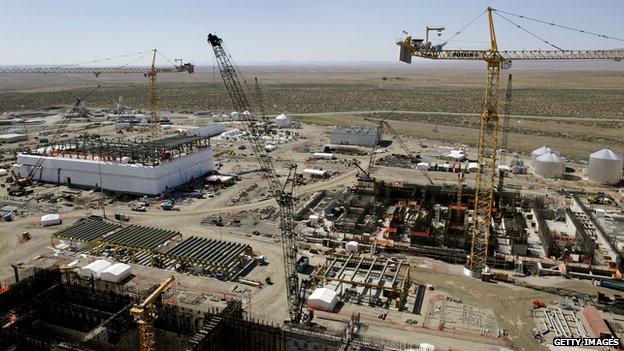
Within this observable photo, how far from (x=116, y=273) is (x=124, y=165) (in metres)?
28.0

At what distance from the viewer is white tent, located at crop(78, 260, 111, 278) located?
133 ft

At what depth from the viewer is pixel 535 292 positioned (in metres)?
38.6

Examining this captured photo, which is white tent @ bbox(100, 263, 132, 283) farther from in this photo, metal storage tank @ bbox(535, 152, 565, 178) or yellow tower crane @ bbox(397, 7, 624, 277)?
metal storage tank @ bbox(535, 152, 565, 178)

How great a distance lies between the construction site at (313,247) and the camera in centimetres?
3117

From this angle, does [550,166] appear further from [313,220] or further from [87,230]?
[87,230]

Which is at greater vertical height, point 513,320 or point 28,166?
point 28,166

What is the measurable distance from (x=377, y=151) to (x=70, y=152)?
172 feet

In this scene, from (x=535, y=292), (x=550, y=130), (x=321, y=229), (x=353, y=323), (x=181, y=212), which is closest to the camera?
(x=353, y=323)

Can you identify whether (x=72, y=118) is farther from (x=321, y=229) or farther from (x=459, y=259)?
(x=459, y=259)

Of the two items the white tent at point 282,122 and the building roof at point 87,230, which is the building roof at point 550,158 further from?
the white tent at point 282,122

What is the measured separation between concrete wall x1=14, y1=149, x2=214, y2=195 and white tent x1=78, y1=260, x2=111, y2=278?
76.2ft

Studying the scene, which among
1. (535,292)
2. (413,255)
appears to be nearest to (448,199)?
(413,255)

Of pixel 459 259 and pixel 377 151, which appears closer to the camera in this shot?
pixel 459 259

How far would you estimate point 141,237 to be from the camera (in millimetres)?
47438
